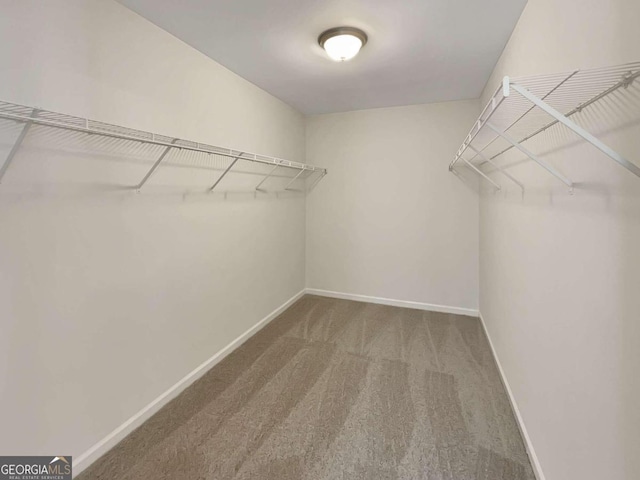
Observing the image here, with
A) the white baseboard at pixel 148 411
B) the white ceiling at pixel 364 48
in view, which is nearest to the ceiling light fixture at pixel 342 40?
the white ceiling at pixel 364 48

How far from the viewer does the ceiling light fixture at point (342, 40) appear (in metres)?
1.93

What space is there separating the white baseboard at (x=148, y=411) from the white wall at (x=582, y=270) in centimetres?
208

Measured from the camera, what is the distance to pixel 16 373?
1290 mm

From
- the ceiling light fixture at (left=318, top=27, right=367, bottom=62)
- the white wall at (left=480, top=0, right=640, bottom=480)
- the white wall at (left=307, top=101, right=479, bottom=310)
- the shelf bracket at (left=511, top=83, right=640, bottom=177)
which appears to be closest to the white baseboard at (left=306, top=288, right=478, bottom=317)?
the white wall at (left=307, top=101, right=479, bottom=310)

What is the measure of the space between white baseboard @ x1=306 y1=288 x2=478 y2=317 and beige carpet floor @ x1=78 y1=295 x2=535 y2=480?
25.7 inches

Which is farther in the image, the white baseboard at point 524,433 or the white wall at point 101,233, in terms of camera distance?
the white baseboard at point 524,433

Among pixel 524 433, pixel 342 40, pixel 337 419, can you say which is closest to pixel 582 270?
pixel 524 433

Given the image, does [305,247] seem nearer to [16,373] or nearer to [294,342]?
[294,342]

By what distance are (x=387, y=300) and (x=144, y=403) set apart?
8.92 ft

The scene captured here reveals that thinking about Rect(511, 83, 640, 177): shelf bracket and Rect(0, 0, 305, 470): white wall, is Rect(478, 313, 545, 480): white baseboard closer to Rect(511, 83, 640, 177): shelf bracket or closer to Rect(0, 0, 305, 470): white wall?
Rect(511, 83, 640, 177): shelf bracket

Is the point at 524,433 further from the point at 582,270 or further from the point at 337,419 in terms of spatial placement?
the point at 582,270

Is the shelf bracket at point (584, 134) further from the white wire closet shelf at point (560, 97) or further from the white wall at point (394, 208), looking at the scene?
the white wall at point (394, 208)

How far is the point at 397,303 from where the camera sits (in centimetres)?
379

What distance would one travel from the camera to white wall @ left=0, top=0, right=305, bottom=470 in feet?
4.25
